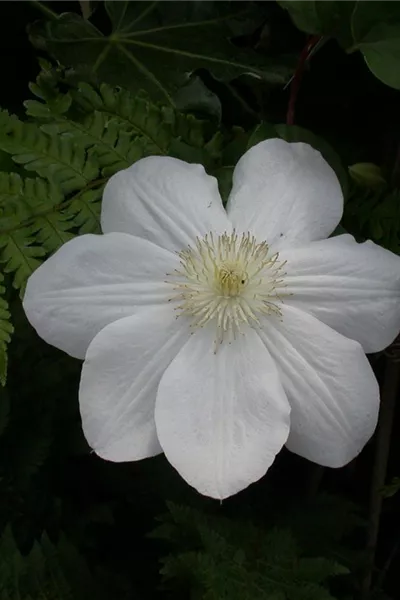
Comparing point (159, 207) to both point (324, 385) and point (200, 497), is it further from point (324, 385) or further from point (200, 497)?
point (200, 497)

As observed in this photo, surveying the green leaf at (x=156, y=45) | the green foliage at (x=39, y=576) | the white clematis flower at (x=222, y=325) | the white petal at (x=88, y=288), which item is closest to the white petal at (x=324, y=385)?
the white clematis flower at (x=222, y=325)

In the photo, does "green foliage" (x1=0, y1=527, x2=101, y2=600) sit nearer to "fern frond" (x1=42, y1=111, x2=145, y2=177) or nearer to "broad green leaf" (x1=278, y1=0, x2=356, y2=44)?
"fern frond" (x1=42, y1=111, x2=145, y2=177)

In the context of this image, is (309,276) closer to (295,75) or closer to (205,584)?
(295,75)

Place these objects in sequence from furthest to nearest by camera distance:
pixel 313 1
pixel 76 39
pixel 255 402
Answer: pixel 76 39
pixel 313 1
pixel 255 402

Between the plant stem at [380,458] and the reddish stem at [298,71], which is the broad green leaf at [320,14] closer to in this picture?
the reddish stem at [298,71]

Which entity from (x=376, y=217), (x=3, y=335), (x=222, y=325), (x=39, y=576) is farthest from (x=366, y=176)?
(x=39, y=576)

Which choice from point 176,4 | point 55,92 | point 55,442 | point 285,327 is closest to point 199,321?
point 285,327

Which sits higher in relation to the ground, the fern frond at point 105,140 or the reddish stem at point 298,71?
the reddish stem at point 298,71
